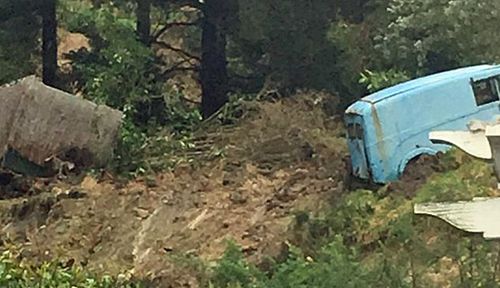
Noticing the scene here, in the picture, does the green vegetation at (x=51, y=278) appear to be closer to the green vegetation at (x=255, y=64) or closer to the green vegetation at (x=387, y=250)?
the green vegetation at (x=255, y=64)

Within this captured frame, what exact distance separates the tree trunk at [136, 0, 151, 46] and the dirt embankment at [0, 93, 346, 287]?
3199 millimetres

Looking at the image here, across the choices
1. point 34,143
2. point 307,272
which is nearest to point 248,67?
point 34,143

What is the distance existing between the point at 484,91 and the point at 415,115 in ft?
2.88

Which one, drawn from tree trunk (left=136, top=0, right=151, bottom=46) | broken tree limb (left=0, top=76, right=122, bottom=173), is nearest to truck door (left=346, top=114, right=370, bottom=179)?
broken tree limb (left=0, top=76, right=122, bottom=173)

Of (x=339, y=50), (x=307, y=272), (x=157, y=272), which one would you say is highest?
(x=339, y=50)

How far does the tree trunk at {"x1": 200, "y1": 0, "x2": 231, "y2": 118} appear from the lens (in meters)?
17.9

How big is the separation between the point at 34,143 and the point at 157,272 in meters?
3.84

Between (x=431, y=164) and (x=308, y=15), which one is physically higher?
(x=308, y=15)

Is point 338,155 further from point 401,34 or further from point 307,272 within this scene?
point 307,272

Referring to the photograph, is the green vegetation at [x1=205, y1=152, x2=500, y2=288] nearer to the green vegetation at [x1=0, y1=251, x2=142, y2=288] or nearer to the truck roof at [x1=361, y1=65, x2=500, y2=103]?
the truck roof at [x1=361, y1=65, x2=500, y2=103]

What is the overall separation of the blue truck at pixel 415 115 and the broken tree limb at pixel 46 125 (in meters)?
3.42

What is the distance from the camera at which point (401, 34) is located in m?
15.1

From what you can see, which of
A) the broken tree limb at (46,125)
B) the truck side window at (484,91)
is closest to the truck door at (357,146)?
the truck side window at (484,91)

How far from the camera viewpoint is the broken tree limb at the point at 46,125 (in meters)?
13.5
